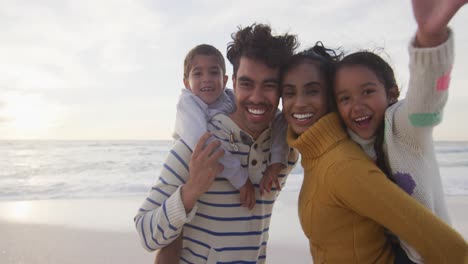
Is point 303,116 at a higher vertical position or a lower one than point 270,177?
higher

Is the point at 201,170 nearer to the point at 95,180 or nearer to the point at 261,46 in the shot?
the point at 261,46

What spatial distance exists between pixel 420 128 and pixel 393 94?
19.4 inches

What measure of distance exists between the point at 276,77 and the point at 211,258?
117 centimetres

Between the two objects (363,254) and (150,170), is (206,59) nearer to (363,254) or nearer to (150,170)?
(363,254)

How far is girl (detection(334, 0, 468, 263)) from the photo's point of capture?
1.43m

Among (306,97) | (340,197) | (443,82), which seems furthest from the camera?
(306,97)

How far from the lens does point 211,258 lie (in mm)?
2205

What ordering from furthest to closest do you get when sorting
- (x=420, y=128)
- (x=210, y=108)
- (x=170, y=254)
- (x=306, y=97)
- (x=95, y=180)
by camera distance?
(x=95, y=180), (x=210, y=108), (x=170, y=254), (x=306, y=97), (x=420, y=128)

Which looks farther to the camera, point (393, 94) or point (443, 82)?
point (393, 94)

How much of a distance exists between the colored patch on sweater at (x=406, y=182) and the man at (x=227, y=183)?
0.86 meters

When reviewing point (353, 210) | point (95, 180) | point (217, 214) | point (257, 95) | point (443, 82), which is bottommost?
point (95, 180)

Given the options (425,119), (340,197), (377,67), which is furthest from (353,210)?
(377,67)

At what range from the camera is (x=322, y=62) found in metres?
2.26

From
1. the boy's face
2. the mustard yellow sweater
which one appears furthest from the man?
the boy's face
